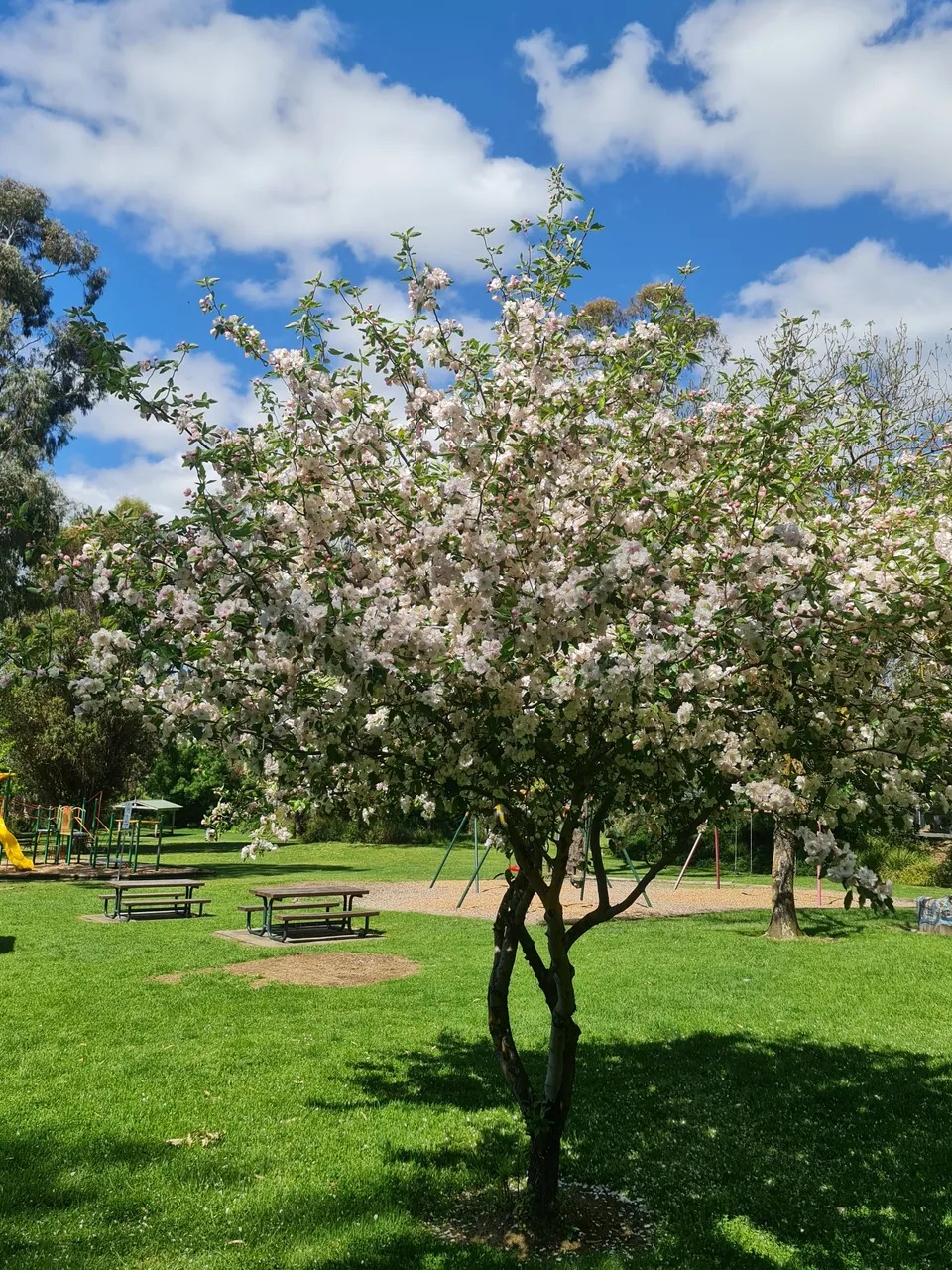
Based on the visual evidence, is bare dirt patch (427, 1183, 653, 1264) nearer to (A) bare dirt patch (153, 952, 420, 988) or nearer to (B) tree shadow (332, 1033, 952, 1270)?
(B) tree shadow (332, 1033, 952, 1270)

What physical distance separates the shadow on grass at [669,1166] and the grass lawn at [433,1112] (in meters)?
0.02

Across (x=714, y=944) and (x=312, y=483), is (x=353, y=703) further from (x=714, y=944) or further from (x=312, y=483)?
(x=714, y=944)

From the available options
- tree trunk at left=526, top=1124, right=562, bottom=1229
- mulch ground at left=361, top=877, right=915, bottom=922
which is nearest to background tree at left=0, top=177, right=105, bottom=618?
mulch ground at left=361, top=877, right=915, bottom=922

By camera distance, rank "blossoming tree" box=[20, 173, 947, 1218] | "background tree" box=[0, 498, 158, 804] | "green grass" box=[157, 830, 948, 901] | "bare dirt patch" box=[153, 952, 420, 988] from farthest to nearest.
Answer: "background tree" box=[0, 498, 158, 804]
"green grass" box=[157, 830, 948, 901]
"bare dirt patch" box=[153, 952, 420, 988]
"blossoming tree" box=[20, 173, 947, 1218]

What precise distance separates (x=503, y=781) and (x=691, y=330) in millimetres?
2694

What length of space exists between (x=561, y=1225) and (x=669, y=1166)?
1.05 m

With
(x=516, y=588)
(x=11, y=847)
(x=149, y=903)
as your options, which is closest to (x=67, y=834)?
(x=11, y=847)

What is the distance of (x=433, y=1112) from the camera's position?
6539mm

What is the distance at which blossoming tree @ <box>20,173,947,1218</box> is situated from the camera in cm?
367

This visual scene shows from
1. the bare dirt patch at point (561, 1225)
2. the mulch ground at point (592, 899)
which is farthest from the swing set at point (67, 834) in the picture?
the bare dirt patch at point (561, 1225)

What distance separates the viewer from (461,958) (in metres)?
12.2

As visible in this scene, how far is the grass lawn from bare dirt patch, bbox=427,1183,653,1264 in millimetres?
120

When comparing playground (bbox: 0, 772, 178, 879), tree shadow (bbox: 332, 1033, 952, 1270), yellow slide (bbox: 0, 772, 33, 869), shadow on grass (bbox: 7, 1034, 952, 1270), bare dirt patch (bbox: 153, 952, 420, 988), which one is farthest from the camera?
playground (bbox: 0, 772, 178, 879)

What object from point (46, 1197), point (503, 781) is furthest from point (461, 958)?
point (503, 781)
